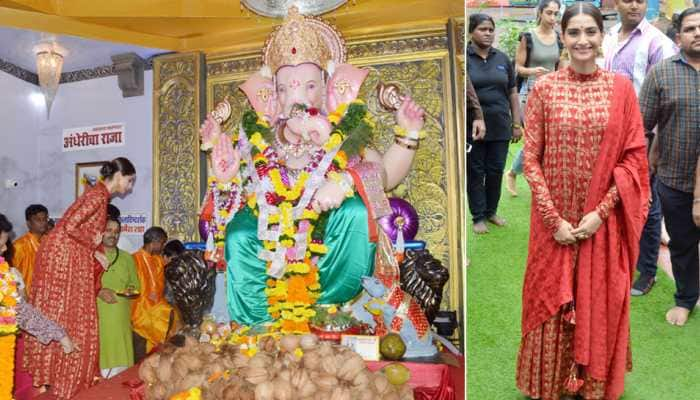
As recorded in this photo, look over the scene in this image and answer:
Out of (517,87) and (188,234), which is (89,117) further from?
(517,87)

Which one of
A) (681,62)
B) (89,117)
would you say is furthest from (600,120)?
(89,117)

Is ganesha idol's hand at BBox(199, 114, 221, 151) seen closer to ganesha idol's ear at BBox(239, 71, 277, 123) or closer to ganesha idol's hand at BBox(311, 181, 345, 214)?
ganesha idol's ear at BBox(239, 71, 277, 123)

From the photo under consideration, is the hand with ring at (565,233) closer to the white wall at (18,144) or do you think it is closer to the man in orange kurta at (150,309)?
the man in orange kurta at (150,309)

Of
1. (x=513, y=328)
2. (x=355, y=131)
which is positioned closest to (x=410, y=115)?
(x=355, y=131)

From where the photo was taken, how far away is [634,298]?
2.03m

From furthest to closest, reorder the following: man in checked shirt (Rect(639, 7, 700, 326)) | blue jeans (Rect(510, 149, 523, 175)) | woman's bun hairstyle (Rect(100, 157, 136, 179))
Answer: woman's bun hairstyle (Rect(100, 157, 136, 179))
blue jeans (Rect(510, 149, 523, 175))
man in checked shirt (Rect(639, 7, 700, 326))

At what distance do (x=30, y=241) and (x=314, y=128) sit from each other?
1.43 meters

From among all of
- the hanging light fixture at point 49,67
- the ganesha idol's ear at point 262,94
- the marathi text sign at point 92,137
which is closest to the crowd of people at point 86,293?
the marathi text sign at point 92,137

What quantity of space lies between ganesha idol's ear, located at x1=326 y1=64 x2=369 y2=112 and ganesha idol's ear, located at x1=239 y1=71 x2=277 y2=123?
0.25 m

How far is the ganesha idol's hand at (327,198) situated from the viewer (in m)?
2.54

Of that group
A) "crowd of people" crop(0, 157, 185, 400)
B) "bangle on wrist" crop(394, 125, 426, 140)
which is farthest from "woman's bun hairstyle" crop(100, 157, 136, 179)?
"bangle on wrist" crop(394, 125, 426, 140)

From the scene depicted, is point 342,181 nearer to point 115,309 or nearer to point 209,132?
point 209,132

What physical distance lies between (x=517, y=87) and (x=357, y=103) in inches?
32.9

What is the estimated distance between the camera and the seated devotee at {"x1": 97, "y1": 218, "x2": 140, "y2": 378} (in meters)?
2.80
